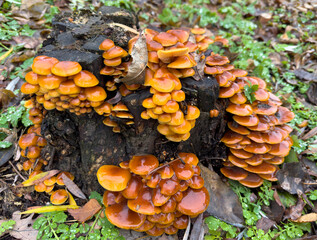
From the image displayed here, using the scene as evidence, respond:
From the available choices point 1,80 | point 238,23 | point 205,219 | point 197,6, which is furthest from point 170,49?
point 197,6

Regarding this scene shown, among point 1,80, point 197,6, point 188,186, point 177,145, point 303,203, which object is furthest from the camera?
point 197,6

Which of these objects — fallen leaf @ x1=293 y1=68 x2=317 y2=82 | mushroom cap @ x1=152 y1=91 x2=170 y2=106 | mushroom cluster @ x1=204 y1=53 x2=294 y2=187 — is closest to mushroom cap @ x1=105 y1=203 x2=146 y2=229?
mushroom cap @ x1=152 y1=91 x2=170 y2=106

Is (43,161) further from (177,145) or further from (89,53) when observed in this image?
(177,145)

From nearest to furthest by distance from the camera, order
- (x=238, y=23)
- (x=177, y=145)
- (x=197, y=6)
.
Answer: (x=177, y=145) → (x=238, y=23) → (x=197, y=6)

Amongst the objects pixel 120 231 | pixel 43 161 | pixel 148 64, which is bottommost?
pixel 120 231

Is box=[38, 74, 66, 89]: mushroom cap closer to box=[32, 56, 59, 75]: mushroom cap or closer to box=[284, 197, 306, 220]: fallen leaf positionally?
box=[32, 56, 59, 75]: mushroom cap

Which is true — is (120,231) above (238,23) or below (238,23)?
below

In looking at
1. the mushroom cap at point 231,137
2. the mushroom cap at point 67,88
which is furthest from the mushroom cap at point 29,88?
the mushroom cap at point 231,137
